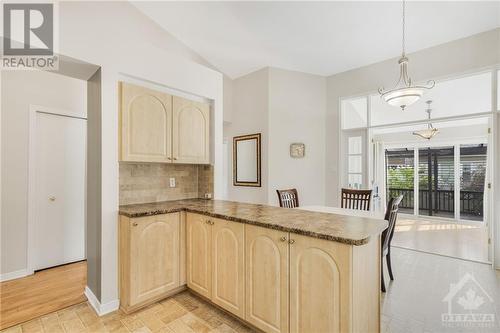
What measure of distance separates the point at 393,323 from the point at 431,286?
3.38 feet

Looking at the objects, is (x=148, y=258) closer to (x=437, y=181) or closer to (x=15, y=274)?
(x=15, y=274)

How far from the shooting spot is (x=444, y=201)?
21.5ft

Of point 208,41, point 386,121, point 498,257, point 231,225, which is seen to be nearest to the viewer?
point 231,225

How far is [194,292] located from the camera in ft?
7.89

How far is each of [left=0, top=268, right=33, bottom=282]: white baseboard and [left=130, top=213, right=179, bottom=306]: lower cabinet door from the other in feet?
5.94

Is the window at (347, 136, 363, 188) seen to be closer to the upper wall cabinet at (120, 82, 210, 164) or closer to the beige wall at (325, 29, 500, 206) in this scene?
the beige wall at (325, 29, 500, 206)

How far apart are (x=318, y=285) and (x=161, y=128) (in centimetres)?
209

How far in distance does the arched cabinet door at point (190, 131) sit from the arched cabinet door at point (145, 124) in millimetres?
89

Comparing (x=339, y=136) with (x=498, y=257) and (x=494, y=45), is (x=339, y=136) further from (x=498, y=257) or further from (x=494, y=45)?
(x=498, y=257)

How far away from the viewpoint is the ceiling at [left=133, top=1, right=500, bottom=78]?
305 centimetres

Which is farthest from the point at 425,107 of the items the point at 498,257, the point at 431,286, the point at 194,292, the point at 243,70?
the point at 194,292

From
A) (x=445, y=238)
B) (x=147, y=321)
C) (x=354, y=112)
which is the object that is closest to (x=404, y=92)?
(x=354, y=112)

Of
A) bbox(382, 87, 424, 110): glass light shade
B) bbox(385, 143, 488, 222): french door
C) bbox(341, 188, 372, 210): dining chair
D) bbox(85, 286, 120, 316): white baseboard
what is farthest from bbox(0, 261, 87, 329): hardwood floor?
bbox(385, 143, 488, 222): french door

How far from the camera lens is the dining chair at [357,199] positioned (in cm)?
329
